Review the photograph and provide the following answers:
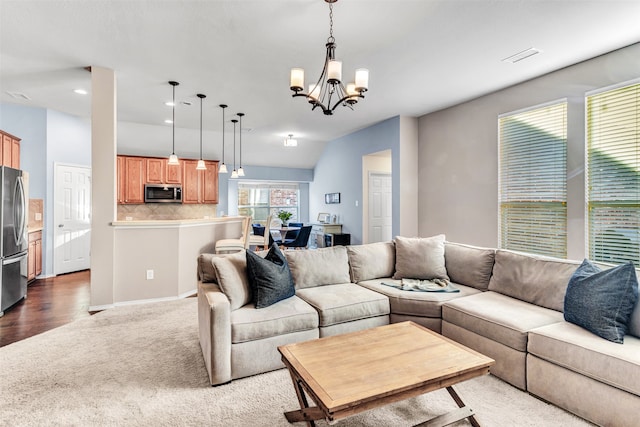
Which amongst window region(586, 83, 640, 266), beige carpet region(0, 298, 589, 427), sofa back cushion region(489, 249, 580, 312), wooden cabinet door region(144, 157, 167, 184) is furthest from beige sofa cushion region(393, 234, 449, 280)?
wooden cabinet door region(144, 157, 167, 184)

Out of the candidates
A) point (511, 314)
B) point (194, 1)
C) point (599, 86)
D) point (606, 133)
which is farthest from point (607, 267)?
point (194, 1)

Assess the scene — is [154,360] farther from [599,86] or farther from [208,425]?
[599,86]

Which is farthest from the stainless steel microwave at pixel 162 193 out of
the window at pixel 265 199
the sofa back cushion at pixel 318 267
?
the sofa back cushion at pixel 318 267

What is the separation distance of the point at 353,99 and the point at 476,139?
2845 mm

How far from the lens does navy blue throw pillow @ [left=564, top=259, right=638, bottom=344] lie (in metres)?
1.97

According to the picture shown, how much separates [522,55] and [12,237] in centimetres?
621

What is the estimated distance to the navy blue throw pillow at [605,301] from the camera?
1.97m

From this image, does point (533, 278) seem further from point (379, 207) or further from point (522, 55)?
point (379, 207)

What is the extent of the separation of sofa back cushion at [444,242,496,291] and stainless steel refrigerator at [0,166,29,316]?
4950 mm

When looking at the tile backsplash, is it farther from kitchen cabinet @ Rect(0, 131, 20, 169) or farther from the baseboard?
the baseboard

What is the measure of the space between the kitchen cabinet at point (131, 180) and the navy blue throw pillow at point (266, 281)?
19.5 ft

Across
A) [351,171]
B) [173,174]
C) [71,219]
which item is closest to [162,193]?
[173,174]

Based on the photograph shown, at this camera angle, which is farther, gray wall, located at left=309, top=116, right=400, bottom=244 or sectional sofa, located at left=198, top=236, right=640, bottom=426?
gray wall, located at left=309, top=116, right=400, bottom=244

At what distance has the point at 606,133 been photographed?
349cm
